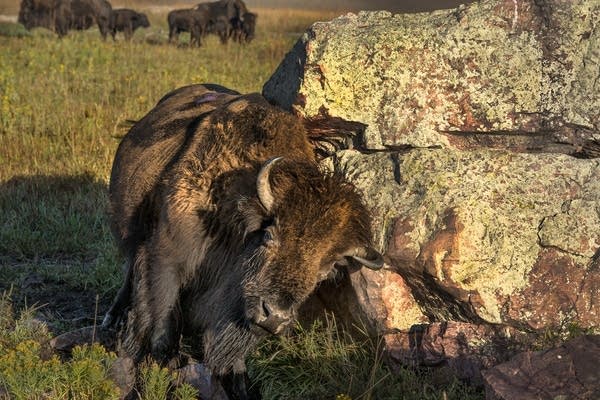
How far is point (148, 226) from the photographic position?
18.3 feet

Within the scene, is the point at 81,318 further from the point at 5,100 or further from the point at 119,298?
the point at 5,100

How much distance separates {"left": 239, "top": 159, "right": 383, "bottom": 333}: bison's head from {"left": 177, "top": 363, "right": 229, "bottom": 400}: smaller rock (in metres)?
0.67

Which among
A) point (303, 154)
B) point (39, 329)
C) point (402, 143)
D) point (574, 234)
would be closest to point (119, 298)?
point (39, 329)

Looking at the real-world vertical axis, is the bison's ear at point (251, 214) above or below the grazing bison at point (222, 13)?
above

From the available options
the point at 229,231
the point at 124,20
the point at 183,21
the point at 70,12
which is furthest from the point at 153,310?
the point at 124,20

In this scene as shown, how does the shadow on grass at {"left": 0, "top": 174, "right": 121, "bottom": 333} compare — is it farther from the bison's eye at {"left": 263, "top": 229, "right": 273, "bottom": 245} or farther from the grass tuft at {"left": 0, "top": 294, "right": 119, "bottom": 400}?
the bison's eye at {"left": 263, "top": 229, "right": 273, "bottom": 245}

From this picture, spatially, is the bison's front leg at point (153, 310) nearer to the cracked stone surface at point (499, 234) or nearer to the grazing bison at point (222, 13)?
the cracked stone surface at point (499, 234)

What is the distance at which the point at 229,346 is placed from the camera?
16.5 feet

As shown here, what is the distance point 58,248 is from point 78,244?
0.56ft

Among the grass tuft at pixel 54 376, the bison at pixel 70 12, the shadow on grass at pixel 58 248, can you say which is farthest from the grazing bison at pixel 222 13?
the grass tuft at pixel 54 376

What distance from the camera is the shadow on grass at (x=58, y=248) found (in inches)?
261

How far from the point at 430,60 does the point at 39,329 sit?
282cm

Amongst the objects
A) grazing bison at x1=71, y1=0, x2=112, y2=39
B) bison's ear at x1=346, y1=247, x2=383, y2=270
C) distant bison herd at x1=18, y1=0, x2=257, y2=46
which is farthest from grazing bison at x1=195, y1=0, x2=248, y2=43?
bison's ear at x1=346, y1=247, x2=383, y2=270

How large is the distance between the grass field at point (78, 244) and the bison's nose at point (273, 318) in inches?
19.5
